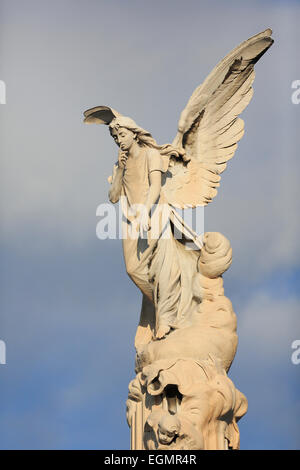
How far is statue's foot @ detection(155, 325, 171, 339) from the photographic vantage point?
740 inches

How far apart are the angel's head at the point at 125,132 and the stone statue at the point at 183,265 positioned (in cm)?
1

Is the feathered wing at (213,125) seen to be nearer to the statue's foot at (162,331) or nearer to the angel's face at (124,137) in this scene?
the angel's face at (124,137)

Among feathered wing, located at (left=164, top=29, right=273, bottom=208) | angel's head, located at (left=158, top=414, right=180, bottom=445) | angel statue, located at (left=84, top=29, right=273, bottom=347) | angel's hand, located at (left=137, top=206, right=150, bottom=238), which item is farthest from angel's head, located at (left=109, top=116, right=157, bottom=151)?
angel's head, located at (left=158, top=414, right=180, bottom=445)

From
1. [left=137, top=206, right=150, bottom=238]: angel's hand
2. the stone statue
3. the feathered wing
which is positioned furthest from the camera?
the feathered wing

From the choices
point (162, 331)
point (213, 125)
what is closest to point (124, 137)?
point (213, 125)

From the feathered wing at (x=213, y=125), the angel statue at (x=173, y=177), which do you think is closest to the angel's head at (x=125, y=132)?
the angel statue at (x=173, y=177)

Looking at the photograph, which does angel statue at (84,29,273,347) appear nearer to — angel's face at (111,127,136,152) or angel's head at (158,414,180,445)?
angel's face at (111,127,136,152)

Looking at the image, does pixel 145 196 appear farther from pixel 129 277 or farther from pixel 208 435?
pixel 208 435

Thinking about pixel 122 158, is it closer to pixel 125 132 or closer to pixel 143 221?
pixel 125 132

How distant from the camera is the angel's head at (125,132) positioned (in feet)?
63.4

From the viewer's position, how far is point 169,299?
19.0 metres

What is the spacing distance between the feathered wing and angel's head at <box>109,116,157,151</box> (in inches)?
24.7

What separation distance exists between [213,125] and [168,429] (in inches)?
170

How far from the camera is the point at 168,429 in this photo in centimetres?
1773
